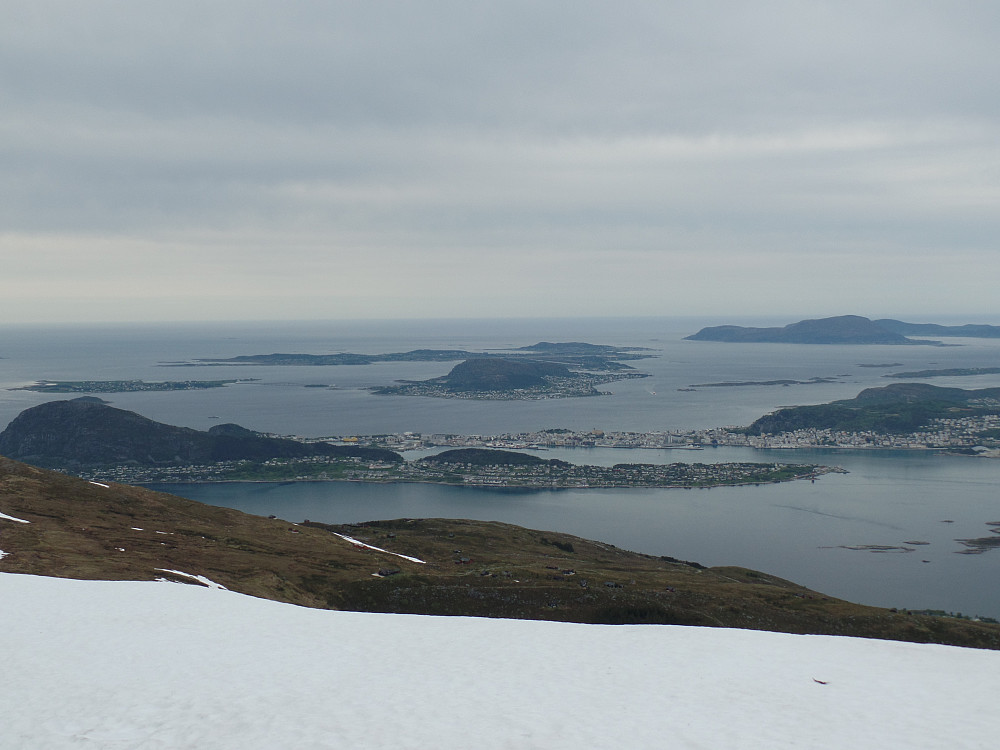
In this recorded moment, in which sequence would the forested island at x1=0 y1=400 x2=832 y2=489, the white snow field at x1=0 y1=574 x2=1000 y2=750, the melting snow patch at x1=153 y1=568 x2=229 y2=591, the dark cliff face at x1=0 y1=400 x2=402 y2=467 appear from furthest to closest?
the dark cliff face at x1=0 y1=400 x2=402 y2=467 < the forested island at x1=0 y1=400 x2=832 y2=489 < the melting snow patch at x1=153 y1=568 x2=229 y2=591 < the white snow field at x1=0 y1=574 x2=1000 y2=750

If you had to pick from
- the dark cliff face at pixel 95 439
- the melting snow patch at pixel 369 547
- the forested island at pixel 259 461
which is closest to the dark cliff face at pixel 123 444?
the dark cliff face at pixel 95 439

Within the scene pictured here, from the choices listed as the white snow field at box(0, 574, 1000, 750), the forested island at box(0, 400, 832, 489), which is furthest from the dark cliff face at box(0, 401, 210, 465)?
the white snow field at box(0, 574, 1000, 750)

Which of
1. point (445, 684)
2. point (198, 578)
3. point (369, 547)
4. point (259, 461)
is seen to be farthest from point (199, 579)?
point (259, 461)

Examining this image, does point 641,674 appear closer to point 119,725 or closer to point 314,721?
point 314,721

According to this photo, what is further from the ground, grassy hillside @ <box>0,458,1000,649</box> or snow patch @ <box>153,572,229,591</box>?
snow patch @ <box>153,572,229,591</box>

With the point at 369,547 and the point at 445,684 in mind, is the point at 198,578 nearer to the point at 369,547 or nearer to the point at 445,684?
the point at 445,684

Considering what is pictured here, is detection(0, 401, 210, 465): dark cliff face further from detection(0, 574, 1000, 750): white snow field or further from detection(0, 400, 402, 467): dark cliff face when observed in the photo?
detection(0, 574, 1000, 750): white snow field
